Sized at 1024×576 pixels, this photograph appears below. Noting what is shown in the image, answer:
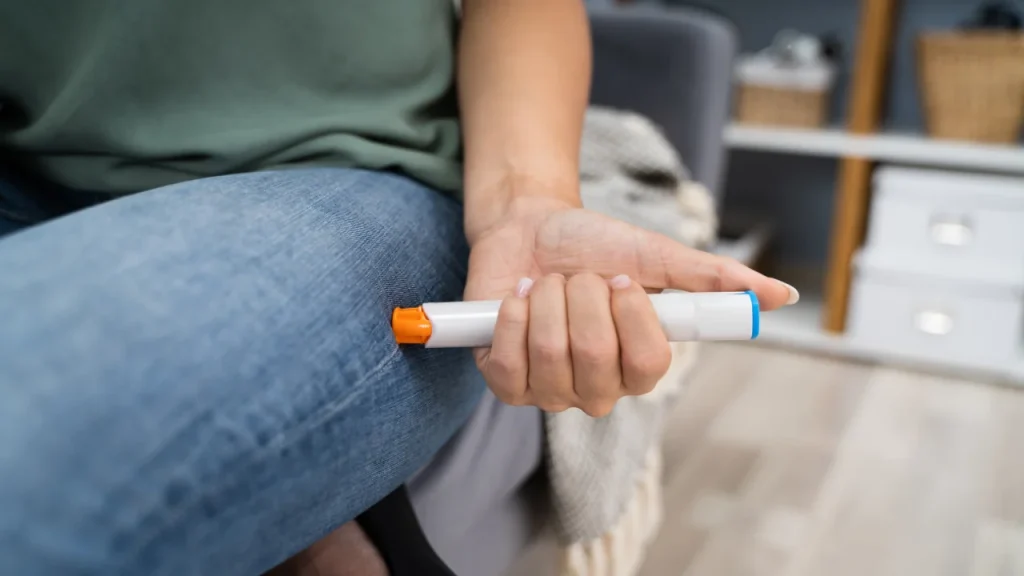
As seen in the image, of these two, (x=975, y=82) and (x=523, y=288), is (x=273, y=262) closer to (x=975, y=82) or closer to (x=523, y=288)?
(x=523, y=288)

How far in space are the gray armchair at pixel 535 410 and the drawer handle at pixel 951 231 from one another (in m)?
0.59

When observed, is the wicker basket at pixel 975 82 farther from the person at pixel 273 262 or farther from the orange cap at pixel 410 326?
the orange cap at pixel 410 326

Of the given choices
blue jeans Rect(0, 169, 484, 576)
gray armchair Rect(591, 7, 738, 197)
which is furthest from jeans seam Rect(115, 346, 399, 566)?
gray armchair Rect(591, 7, 738, 197)

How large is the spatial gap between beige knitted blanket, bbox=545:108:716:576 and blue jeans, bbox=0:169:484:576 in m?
0.25

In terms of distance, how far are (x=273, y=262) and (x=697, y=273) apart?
20 cm

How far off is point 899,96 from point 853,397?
2.33 ft

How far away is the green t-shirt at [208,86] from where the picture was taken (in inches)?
19.0

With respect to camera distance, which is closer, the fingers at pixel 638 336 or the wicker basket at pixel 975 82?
the fingers at pixel 638 336

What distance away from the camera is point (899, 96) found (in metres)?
1.76

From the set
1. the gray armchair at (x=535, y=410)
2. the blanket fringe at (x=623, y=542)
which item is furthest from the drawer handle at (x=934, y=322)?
the blanket fringe at (x=623, y=542)

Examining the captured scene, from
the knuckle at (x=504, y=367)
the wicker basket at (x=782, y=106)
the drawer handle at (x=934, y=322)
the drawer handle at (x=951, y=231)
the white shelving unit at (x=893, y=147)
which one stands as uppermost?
the knuckle at (x=504, y=367)

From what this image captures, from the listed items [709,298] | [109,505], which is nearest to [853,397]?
[709,298]

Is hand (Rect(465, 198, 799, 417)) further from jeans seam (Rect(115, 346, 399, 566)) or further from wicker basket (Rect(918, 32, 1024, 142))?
wicker basket (Rect(918, 32, 1024, 142))

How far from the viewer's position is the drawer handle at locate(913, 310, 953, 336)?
4.93 feet
